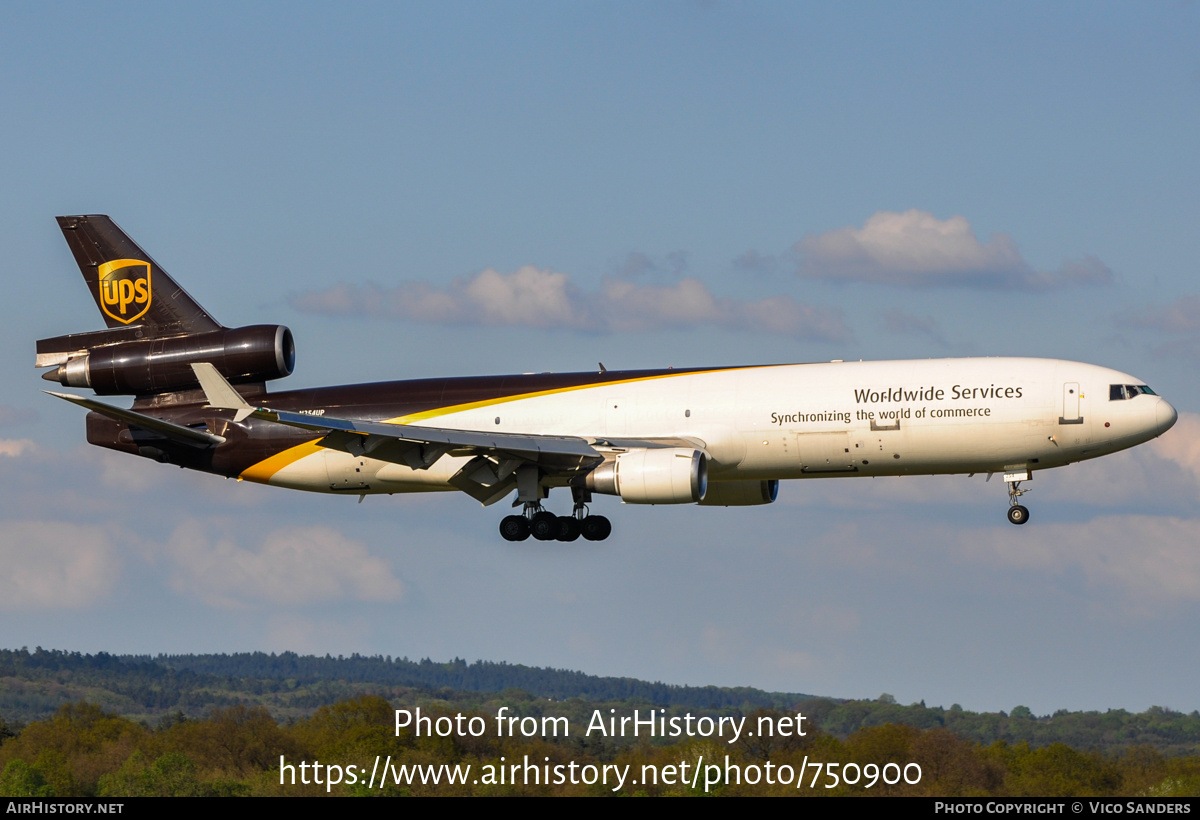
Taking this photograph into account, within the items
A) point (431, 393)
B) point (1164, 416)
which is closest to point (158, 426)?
point (431, 393)

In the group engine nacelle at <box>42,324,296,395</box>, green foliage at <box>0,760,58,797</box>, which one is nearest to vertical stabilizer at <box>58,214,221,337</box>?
engine nacelle at <box>42,324,296,395</box>

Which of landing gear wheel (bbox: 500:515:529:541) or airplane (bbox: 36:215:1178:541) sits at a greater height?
airplane (bbox: 36:215:1178:541)

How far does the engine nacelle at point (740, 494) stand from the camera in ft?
197

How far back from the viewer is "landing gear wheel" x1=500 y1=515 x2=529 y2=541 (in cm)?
5728

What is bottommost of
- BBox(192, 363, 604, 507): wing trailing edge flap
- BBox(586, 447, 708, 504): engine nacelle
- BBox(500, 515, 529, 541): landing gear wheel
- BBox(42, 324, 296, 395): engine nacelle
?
BBox(500, 515, 529, 541): landing gear wheel

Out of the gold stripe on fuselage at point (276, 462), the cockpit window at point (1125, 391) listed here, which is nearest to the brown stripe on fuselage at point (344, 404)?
the gold stripe on fuselage at point (276, 462)

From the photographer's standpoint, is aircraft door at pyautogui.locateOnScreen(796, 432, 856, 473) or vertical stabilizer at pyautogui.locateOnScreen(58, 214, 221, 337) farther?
vertical stabilizer at pyautogui.locateOnScreen(58, 214, 221, 337)

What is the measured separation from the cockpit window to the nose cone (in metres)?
0.53

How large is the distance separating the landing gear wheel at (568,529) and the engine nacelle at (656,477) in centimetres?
477

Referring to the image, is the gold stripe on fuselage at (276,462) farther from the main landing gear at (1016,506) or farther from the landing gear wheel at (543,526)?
the main landing gear at (1016,506)

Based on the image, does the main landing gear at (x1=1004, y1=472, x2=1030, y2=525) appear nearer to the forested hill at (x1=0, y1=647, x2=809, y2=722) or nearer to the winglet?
the winglet

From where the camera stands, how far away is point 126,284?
6284 centimetres
